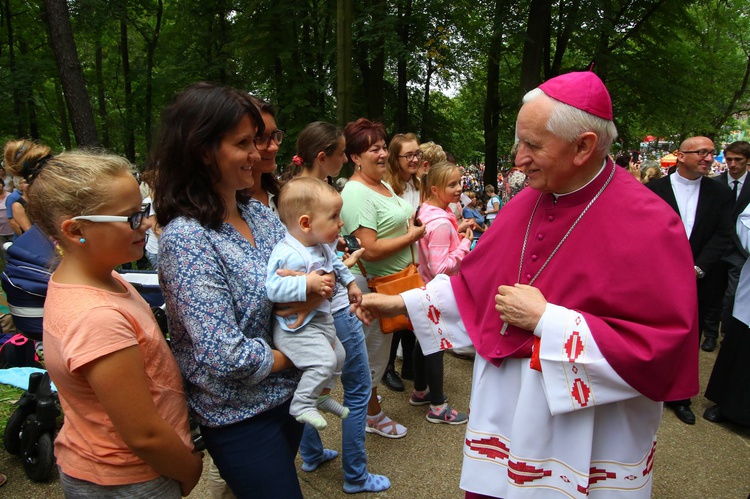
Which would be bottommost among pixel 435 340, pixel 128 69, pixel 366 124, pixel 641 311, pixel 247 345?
pixel 435 340

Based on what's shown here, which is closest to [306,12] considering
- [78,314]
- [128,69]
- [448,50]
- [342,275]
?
[448,50]

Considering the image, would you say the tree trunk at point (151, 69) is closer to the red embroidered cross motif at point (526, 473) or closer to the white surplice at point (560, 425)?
the white surplice at point (560, 425)

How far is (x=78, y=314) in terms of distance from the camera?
1397 millimetres

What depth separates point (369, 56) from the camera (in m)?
10.8

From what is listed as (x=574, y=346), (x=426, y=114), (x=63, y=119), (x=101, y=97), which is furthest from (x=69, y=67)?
(x=101, y=97)

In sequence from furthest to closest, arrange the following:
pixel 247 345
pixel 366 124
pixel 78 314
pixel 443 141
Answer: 1. pixel 443 141
2. pixel 366 124
3. pixel 247 345
4. pixel 78 314

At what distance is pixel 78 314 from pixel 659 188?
476 cm

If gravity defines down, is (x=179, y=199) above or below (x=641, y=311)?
above

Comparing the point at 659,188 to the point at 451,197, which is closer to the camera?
the point at 451,197

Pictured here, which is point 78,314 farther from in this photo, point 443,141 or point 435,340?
point 443,141

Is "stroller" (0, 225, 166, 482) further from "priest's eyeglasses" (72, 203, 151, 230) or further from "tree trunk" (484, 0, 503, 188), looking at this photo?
"tree trunk" (484, 0, 503, 188)

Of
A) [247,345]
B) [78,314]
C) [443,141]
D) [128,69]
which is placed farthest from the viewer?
[128,69]

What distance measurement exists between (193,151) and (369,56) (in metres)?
9.95

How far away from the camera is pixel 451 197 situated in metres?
3.93
